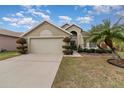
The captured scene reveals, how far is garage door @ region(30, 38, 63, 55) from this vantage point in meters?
19.6

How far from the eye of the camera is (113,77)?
7.56 meters

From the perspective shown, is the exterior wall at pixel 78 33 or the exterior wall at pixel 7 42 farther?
the exterior wall at pixel 78 33

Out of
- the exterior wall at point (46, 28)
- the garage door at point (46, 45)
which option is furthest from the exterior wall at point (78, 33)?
the garage door at point (46, 45)

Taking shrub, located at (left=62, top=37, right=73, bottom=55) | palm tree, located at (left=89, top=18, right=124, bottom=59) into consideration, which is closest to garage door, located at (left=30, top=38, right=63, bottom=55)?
shrub, located at (left=62, top=37, right=73, bottom=55)

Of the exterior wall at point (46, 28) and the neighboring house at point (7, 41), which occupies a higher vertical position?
the exterior wall at point (46, 28)

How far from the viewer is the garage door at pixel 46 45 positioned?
19605mm

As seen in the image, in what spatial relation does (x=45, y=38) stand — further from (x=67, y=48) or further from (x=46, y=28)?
(x=67, y=48)

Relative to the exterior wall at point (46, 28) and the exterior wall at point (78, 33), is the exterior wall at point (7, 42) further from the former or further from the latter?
the exterior wall at point (78, 33)

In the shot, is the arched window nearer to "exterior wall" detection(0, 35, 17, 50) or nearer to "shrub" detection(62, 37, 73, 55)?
"shrub" detection(62, 37, 73, 55)

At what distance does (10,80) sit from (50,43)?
13209 millimetres

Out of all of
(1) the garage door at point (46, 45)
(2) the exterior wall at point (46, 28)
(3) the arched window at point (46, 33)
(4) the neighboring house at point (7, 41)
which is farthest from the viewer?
(4) the neighboring house at point (7, 41)

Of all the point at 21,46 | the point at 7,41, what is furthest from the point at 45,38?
the point at 7,41
